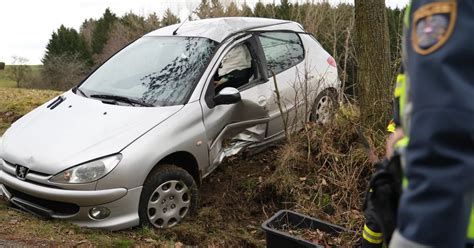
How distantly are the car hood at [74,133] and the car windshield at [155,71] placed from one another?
0.72 ft

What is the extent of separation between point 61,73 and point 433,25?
133 feet

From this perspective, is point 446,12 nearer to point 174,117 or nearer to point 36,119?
point 174,117

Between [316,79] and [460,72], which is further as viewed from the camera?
[316,79]

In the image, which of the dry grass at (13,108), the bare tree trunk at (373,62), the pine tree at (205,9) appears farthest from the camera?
the pine tree at (205,9)

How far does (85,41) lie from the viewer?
45.1 meters

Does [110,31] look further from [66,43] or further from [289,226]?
[289,226]

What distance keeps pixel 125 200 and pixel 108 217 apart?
0.21 m

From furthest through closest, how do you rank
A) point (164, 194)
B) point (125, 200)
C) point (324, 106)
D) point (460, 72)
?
1. point (324, 106)
2. point (164, 194)
3. point (125, 200)
4. point (460, 72)

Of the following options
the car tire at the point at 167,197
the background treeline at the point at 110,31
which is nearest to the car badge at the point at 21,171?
the car tire at the point at 167,197

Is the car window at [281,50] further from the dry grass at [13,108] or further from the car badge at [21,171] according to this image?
the dry grass at [13,108]

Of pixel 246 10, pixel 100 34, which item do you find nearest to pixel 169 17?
pixel 246 10

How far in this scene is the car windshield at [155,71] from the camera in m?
4.47

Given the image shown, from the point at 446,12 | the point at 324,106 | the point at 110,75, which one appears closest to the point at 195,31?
the point at 110,75

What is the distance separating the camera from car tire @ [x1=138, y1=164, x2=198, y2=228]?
3.89m
